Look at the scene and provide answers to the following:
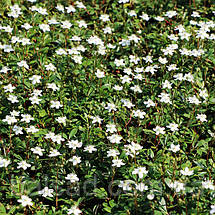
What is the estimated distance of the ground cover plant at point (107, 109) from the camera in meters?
3.36

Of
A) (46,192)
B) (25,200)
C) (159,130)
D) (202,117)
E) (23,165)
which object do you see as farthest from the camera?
(202,117)

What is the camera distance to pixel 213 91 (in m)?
4.41

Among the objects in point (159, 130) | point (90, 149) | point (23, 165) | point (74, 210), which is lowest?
point (74, 210)

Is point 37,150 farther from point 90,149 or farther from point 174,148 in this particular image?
point 174,148

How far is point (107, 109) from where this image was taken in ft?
13.4

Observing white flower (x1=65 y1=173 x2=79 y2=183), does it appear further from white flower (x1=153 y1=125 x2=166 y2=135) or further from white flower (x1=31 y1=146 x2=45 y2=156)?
white flower (x1=153 y1=125 x2=166 y2=135)

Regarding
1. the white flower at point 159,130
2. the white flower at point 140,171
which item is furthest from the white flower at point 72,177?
the white flower at point 159,130

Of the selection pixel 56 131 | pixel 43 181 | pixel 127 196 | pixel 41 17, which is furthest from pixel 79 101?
pixel 41 17

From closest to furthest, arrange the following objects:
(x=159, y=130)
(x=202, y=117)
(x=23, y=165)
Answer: (x=23, y=165), (x=159, y=130), (x=202, y=117)

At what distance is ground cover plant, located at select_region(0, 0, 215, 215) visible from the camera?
3.36 m

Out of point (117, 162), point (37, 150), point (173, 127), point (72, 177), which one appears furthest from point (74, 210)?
point (173, 127)

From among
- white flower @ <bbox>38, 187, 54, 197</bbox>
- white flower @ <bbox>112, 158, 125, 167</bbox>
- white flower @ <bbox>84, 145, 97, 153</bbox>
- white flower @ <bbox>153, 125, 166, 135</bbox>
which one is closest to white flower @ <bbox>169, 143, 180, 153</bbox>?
white flower @ <bbox>153, 125, 166, 135</bbox>

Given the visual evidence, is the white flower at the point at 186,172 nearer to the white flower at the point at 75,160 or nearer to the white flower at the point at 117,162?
the white flower at the point at 117,162

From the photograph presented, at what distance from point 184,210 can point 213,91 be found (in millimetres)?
1785
